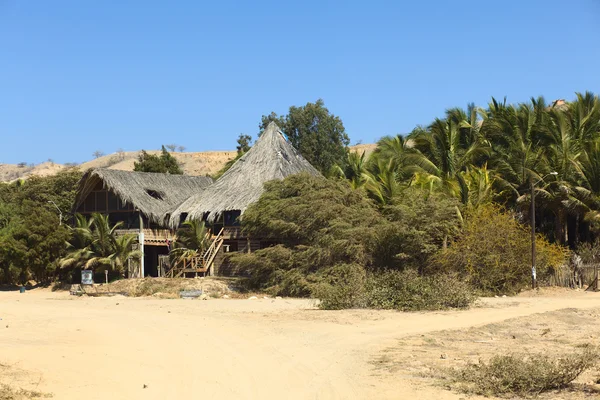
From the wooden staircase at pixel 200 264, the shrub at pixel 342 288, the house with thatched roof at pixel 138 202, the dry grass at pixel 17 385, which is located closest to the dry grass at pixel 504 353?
the shrub at pixel 342 288

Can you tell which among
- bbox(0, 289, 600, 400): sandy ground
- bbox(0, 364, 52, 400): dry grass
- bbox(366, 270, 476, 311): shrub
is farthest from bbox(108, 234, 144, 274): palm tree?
bbox(0, 364, 52, 400): dry grass

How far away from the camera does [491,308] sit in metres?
23.0

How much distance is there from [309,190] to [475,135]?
12.4m

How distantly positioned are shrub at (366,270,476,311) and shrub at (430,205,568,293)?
5.12m

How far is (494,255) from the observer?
2831 centimetres

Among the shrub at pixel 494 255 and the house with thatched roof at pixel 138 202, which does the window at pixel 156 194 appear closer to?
the house with thatched roof at pixel 138 202

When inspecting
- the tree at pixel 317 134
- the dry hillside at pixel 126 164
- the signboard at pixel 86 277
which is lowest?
the signboard at pixel 86 277

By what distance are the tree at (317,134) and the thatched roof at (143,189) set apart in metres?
10.8

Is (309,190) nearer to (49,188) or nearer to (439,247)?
(439,247)

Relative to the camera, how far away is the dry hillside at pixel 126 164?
94000mm

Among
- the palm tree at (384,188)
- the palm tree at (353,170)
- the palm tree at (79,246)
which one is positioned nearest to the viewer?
the palm tree at (384,188)

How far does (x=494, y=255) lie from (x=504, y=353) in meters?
14.9

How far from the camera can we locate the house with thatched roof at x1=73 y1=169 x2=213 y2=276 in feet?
125

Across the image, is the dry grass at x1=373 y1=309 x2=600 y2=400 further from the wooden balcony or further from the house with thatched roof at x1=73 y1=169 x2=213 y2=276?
the house with thatched roof at x1=73 y1=169 x2=213 y2=276
